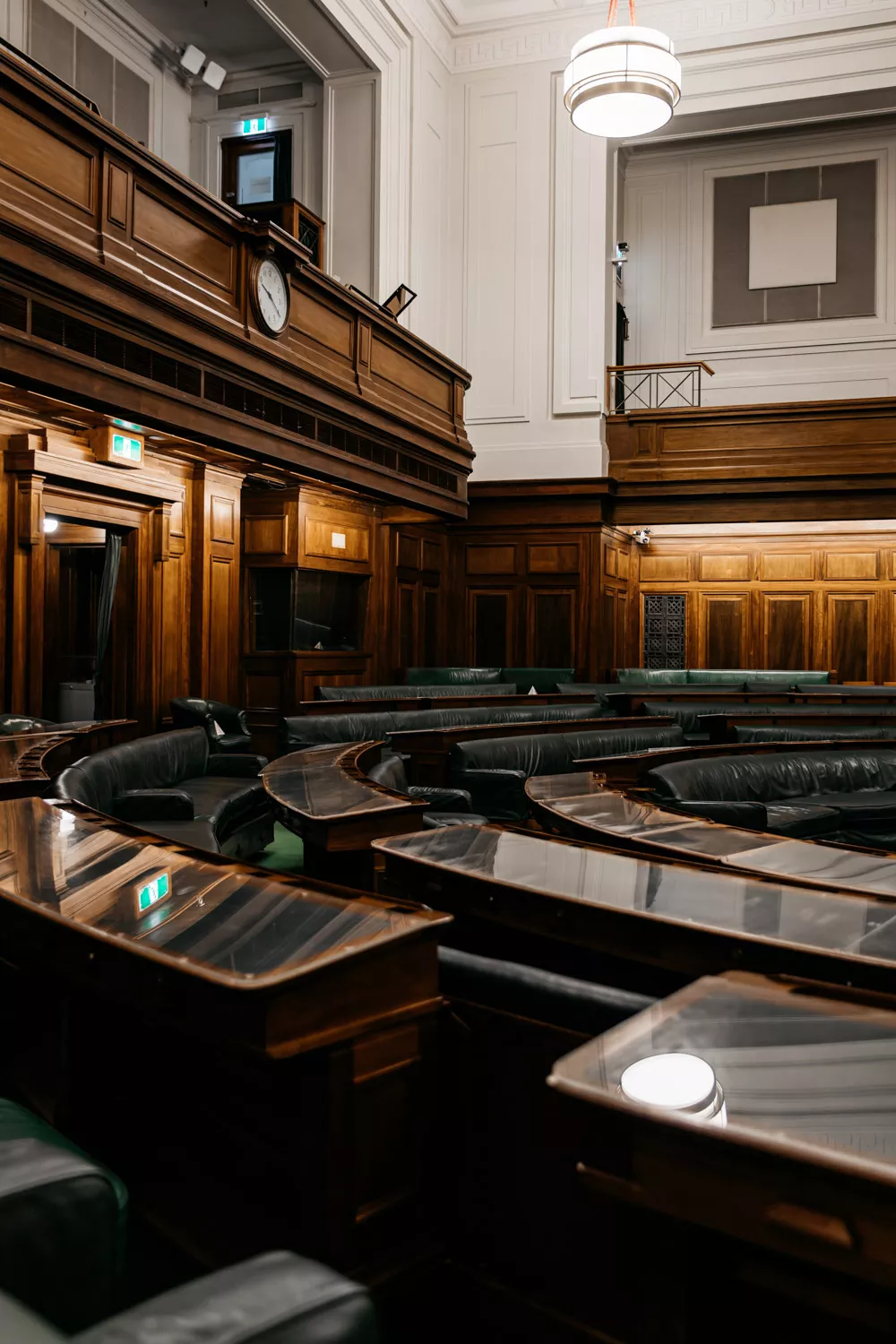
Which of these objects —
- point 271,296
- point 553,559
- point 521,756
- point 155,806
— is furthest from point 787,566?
point 155,806

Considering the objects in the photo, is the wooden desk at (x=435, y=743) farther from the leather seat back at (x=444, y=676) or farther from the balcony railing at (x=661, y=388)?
the balcony railing at (x=661, y=388)

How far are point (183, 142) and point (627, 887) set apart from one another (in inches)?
424

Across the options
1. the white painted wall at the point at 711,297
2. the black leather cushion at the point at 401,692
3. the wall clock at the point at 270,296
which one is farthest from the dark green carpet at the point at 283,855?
the white painted wall at the point at 711,297

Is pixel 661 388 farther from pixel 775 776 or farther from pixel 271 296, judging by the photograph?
pixel 775 776

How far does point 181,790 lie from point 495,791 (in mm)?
1597

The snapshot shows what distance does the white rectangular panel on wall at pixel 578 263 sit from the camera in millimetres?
10828

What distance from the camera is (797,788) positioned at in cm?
570

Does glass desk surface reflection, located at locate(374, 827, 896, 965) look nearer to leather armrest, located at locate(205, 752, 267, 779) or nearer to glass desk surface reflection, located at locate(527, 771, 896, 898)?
glass desk surface reflection, located at locate(527, 771, 896, 898)

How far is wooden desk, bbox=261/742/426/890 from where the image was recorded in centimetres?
288

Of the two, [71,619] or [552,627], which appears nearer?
[71,619]

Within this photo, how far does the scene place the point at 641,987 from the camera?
6.33ft

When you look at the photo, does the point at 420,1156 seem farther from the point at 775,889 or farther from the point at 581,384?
the point at 581,384

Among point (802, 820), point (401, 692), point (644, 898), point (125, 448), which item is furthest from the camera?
point (401, 692)

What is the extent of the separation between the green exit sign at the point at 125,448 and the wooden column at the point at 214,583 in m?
0.90
